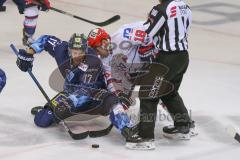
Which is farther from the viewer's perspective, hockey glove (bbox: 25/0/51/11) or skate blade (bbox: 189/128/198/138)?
hockey glove (bbox: 25/0/51/11)

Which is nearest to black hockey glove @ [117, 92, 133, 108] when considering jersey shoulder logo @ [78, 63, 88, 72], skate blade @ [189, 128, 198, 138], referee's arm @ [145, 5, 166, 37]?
jersey shoulder logo @ [78, 63, 88, 72]

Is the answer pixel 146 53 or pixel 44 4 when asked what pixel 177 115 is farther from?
pixel 44 4

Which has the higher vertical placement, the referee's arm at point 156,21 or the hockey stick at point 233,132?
the referee's arm at point 156,21

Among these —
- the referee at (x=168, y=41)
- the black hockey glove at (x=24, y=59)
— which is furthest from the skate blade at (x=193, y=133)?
the black hockey glove at (x=24, y=59)

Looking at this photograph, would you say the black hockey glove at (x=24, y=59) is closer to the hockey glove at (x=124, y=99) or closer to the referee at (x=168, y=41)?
the hockey glove at (x=124, y=99)

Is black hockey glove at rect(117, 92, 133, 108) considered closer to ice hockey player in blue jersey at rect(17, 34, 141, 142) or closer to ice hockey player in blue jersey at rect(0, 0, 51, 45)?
ice hockey player in blue jersey at rect(17, 34, 141, 142)

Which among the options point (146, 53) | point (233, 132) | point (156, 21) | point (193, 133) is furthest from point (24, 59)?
point (233, 132)

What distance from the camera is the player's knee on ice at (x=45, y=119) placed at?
4348 millimetres

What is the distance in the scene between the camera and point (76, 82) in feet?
14.2

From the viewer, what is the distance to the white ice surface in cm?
404

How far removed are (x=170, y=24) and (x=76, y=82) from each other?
0.75 m

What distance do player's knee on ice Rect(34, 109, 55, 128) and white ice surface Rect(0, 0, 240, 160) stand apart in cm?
5

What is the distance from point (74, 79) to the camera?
4.32 metres

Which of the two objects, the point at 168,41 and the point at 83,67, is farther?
the point at 83,67
